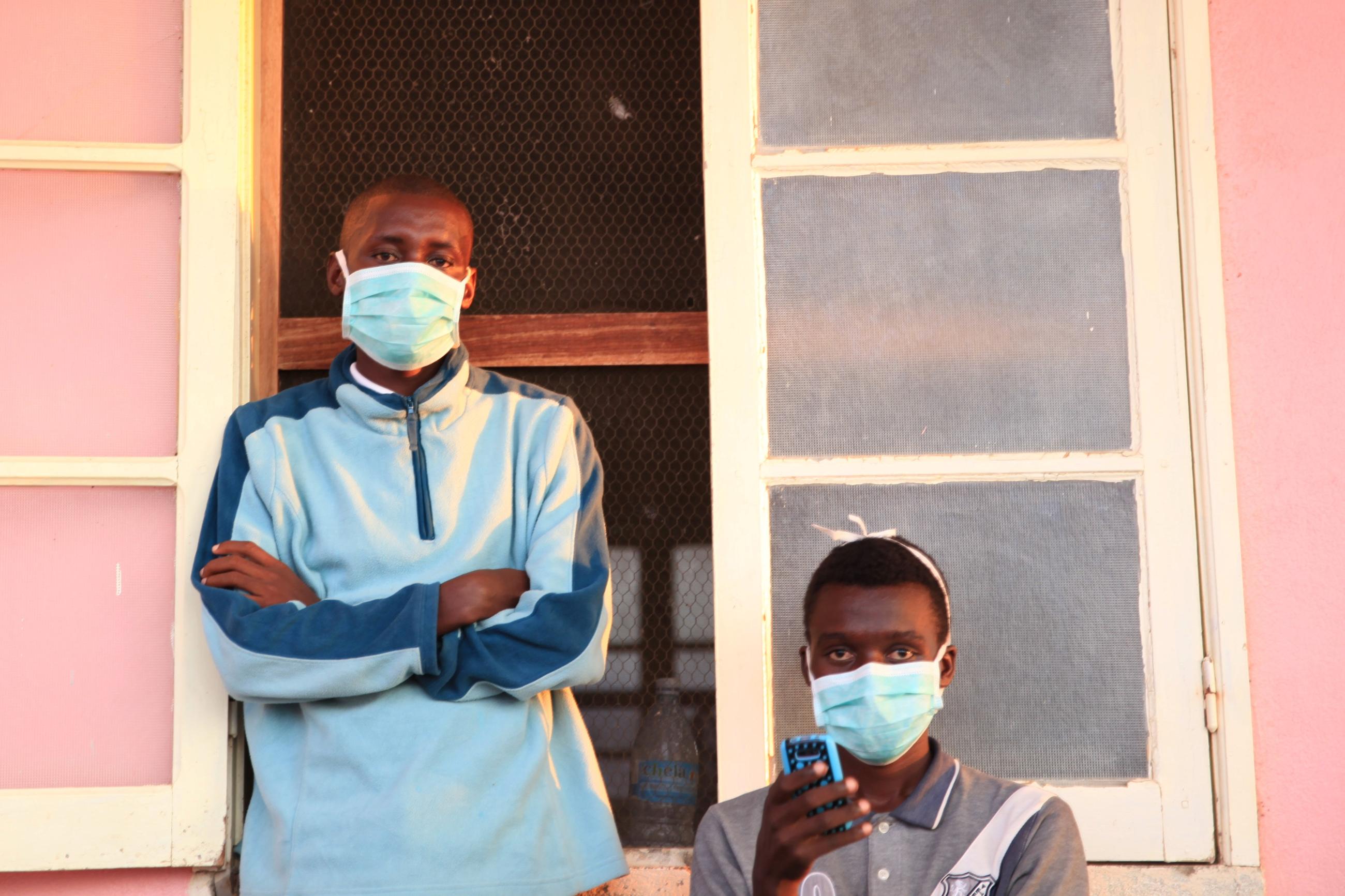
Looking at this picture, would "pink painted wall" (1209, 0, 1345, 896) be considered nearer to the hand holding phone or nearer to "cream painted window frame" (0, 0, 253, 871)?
the hand holding phone

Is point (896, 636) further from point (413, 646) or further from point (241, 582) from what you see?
point (241, 582)

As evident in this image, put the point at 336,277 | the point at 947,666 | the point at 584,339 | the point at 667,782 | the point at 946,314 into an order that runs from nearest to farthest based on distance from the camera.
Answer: the point at 947,666 → the point at 336,277 → the point at 946,314 → the point at 667,782 → the point at 584,339

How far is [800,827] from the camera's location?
5.32 feet

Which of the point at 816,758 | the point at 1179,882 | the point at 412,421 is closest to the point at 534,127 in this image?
the point at 412,421

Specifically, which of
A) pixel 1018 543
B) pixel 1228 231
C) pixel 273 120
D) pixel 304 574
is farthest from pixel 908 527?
pixel 273 120

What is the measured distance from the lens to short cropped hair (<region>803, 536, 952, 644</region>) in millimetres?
1932

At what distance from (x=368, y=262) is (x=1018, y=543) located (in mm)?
1183

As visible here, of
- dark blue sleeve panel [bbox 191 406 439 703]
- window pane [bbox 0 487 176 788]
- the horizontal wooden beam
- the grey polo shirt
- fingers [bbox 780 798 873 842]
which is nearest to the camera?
fingers [bbox 780 798 873 842]

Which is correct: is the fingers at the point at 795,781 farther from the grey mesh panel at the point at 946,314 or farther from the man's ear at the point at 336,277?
the man's ear at the point at 336,277

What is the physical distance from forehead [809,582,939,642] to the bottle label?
2.46 feet

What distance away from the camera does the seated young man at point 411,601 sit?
1.98 metres

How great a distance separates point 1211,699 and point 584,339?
1340mm

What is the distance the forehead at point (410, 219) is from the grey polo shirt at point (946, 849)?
104 cm

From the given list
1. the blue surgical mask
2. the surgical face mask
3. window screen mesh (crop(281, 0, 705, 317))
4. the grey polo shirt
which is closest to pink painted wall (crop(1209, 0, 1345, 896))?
the grey polo shirt
